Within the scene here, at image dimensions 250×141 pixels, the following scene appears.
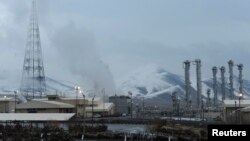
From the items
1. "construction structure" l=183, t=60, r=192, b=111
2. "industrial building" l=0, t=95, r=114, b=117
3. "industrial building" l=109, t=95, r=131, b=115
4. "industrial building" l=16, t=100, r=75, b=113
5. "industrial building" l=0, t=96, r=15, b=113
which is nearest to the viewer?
"industrial building" l=16, t=100, r=75, b=113

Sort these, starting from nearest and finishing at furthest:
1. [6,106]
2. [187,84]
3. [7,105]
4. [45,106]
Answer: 1. [45,106]
2. [6,106]
3. [7,105]
4. [187,84]

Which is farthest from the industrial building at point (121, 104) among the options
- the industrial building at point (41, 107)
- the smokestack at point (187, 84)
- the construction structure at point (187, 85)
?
the industrial building at point (41, 107)

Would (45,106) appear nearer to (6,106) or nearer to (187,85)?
(6,106)

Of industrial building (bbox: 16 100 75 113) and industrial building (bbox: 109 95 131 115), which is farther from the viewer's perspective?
industrial building (bbox: 109 95 131 115)

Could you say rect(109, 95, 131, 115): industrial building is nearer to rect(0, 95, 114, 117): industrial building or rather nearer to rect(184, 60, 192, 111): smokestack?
rect(184, 60, 192, 111): smokestack

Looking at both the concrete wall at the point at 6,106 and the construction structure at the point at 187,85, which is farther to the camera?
the construction structure at the point at 187,85

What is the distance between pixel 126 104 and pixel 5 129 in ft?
385

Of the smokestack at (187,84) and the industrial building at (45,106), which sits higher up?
the smokestack at (187,84)

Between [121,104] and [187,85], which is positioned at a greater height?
[187,85]

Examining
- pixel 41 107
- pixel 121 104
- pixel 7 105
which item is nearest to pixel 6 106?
pixel 7 105

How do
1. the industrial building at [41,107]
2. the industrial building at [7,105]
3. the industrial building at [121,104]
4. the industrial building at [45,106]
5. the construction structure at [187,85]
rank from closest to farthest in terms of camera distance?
the industrial building at [41,107], the industrial building at [45,106], the industrial building at [7,105], the construction structure at [187,85], the industrial building at [121,104]

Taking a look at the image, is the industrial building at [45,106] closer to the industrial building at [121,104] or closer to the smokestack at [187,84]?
the industrial building at [121,104]

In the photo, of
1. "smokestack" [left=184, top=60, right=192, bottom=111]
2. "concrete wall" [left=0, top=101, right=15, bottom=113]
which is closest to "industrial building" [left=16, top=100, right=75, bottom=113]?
"concrete wall" [left=0, top=101, right=15, bottom=113]

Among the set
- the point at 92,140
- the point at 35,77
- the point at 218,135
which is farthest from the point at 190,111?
the point at 218,135
